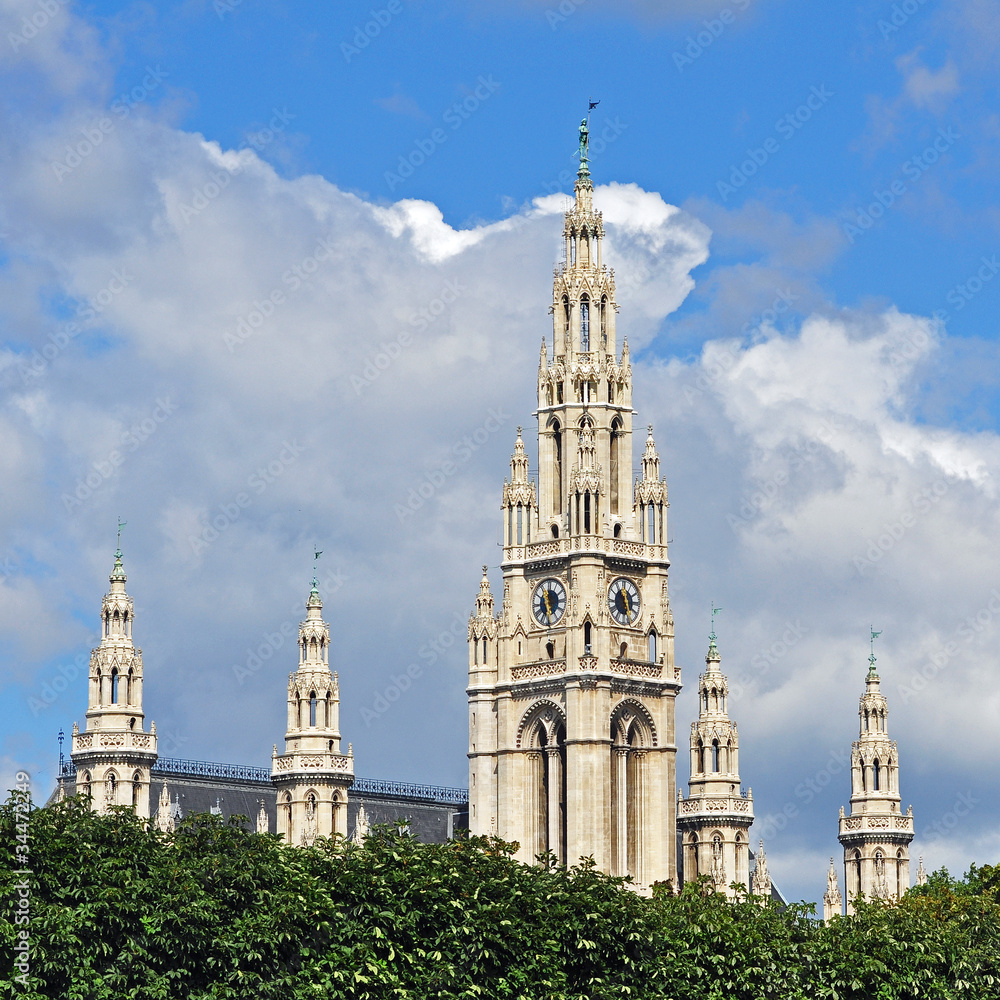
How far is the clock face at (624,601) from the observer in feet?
595

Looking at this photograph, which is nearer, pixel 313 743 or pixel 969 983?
pixel 969 983

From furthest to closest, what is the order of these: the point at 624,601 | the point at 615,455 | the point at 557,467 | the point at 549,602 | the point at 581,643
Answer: the point at 557,467 < the point at 615,455 < the point at 549,602 < the point at 624,601 < the point at 581,643

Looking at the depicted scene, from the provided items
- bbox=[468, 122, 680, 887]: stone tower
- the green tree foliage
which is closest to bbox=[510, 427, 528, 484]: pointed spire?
bbox=[468, 122, 680, 887]: stone tower

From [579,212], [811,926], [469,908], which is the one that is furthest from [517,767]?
[469,908]

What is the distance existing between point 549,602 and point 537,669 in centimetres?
497

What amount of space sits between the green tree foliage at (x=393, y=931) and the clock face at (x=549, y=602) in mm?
76260

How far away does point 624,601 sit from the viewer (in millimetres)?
182125

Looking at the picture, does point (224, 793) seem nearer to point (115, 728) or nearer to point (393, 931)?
point (115, 728)

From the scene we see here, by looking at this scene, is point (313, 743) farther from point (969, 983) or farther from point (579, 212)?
point (969, 983)

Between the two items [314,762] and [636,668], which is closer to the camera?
[636,668]

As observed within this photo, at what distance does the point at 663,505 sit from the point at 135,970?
104139 mm

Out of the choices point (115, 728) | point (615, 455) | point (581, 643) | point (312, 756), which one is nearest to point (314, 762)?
point (312, 756)

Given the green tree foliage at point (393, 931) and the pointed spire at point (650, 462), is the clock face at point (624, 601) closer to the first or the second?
the pointed spire at point (650, 462)

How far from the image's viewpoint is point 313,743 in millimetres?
184500
